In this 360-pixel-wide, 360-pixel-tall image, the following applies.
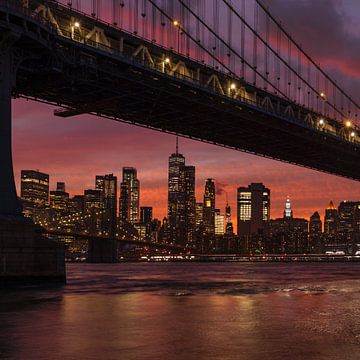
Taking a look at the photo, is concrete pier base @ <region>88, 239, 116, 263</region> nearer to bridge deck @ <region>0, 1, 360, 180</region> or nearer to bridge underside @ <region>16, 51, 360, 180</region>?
bridge underside @ <region>16, 51, 360, 180</region>

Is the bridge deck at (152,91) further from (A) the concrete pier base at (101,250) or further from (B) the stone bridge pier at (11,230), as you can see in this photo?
(A) the concrete pier base at (101,250)

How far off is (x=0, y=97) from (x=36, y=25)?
198 inches

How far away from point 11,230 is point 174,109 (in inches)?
1214

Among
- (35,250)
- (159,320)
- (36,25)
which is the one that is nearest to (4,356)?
(159,320)

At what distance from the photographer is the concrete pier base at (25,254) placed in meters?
37.2

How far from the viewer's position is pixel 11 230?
37.4 metres

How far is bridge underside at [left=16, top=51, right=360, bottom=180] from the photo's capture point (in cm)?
5425

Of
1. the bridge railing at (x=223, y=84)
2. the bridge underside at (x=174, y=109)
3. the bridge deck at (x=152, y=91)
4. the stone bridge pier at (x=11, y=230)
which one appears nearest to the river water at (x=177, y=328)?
the stone bridge pier at (x=11, y=230)

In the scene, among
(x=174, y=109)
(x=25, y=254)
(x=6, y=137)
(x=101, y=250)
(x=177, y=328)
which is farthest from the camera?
(x=101, y=250)

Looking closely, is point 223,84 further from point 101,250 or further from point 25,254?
point 101,250

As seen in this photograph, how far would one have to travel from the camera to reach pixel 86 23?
50750 mm

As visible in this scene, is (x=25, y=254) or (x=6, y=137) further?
(x=6, y=137)

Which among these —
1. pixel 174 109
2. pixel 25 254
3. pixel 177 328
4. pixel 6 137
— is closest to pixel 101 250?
pixel 174 109

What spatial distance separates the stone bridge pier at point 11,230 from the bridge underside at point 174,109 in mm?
7824
